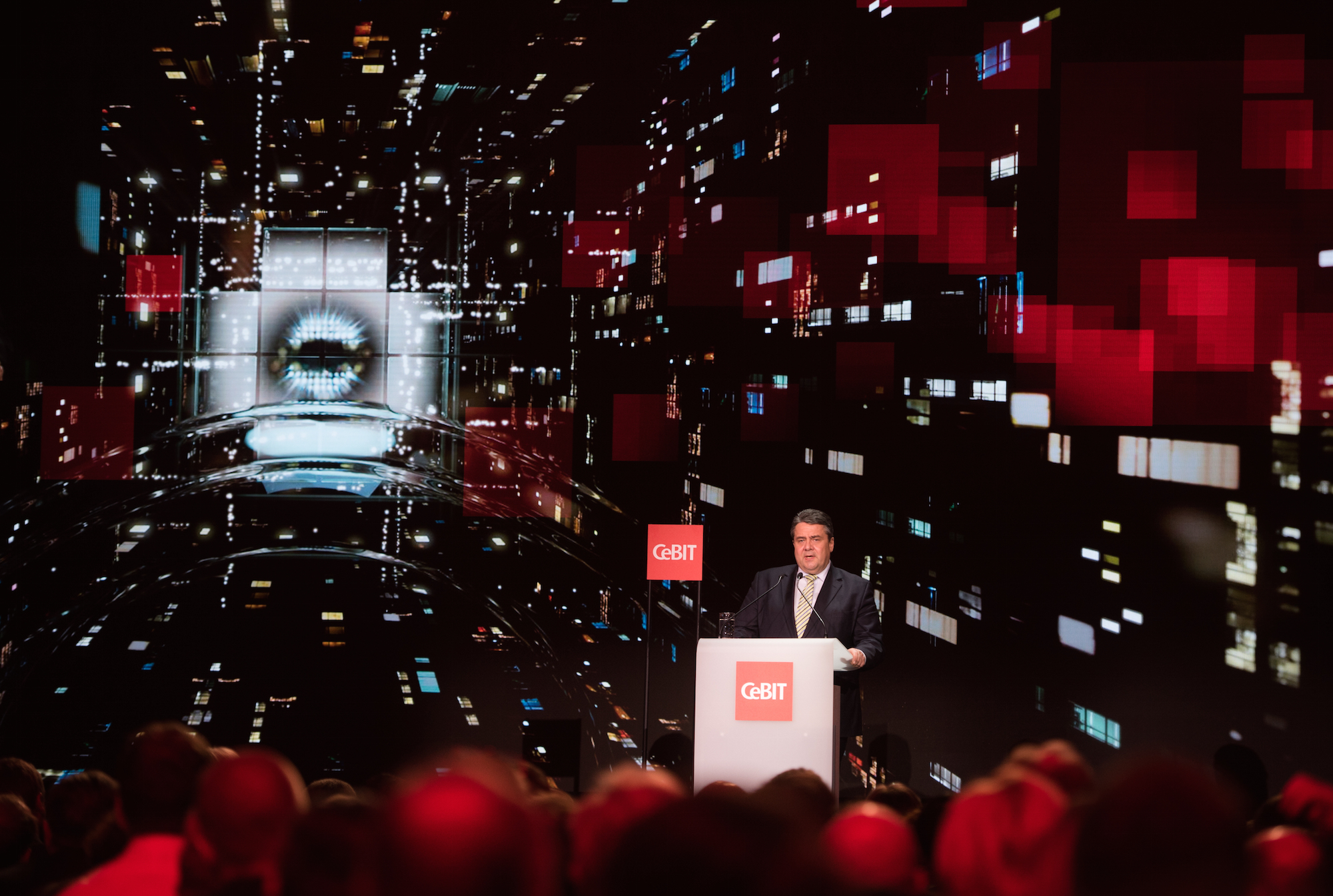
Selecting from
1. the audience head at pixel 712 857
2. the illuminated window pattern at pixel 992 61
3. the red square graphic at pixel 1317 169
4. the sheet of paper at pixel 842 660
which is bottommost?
the sheet of paper at pixel 842 660

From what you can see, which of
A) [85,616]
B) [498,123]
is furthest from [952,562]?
[85,616]

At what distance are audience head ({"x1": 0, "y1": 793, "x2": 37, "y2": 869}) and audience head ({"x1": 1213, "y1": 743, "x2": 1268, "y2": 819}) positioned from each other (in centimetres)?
327

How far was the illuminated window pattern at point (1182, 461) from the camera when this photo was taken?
348cm

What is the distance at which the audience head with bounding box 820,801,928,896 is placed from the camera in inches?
37.4

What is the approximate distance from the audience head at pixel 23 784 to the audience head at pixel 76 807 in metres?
0.29

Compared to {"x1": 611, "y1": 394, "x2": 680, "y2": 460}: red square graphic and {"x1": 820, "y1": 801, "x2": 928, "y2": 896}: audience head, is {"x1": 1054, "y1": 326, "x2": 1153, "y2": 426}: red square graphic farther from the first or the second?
{"x1": 820, "y1": 801, "x2": 928, "y2": 896}: audience head

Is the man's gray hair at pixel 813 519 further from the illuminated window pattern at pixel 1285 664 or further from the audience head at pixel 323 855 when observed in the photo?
the audience head at pixel 323 855

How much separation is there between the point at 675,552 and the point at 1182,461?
7.01 ft

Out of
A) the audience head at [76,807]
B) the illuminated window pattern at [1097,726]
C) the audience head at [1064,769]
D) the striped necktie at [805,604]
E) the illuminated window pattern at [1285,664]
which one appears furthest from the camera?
the illuminated window pattern at [1097,726]

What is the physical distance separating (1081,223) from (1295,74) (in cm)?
87

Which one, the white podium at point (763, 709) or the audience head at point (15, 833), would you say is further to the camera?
the white podium at point (763, 709)

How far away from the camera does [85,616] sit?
15.9ft

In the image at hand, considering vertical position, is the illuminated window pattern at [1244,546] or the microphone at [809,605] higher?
the illuminated window pattern at [1244,546]

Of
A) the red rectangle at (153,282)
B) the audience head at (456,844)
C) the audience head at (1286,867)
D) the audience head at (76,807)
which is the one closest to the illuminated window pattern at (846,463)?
the red rectangle at (153,282)
